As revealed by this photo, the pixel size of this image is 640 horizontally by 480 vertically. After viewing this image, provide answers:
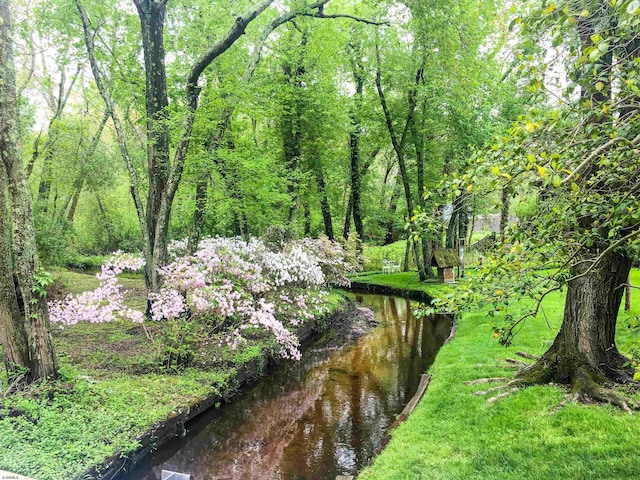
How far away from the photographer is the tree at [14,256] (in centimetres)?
510

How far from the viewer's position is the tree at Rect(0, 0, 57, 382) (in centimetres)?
510

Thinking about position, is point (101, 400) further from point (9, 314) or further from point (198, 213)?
point (198, 213)

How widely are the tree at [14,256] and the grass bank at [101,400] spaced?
0.47 metres

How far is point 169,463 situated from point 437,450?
3.41m

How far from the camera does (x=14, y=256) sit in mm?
5203

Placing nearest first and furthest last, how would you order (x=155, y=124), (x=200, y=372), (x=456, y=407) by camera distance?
(x=456, y=407) < (x=200, y=372) < (x=155, y=124)

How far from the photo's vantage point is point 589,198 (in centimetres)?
313

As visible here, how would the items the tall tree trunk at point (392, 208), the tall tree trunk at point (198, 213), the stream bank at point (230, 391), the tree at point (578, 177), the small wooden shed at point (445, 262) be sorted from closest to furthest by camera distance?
the tree at point (578, 177), the stream bank at point (230, 391), the tall tree trunk at point (198, 213), the small wooden shed at point (445, 262), the tall tree trunk at point (392, 208)

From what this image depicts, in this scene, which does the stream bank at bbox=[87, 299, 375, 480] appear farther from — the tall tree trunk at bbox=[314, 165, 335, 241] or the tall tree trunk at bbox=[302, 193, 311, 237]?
the tall tree trunk at bbox=[302, 193, 311, 237]

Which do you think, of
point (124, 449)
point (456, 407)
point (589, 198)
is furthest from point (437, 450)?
point (124, 449)

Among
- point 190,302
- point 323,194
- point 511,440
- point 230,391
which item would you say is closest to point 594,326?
point 511,440

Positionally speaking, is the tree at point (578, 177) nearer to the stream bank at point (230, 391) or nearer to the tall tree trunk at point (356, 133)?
the stream bank at point (230, 391)

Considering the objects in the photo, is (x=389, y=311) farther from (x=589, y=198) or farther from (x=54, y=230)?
(x=589, y=198)

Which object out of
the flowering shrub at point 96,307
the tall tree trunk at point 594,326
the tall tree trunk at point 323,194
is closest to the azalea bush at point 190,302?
the flowering shrub at point 96,307
